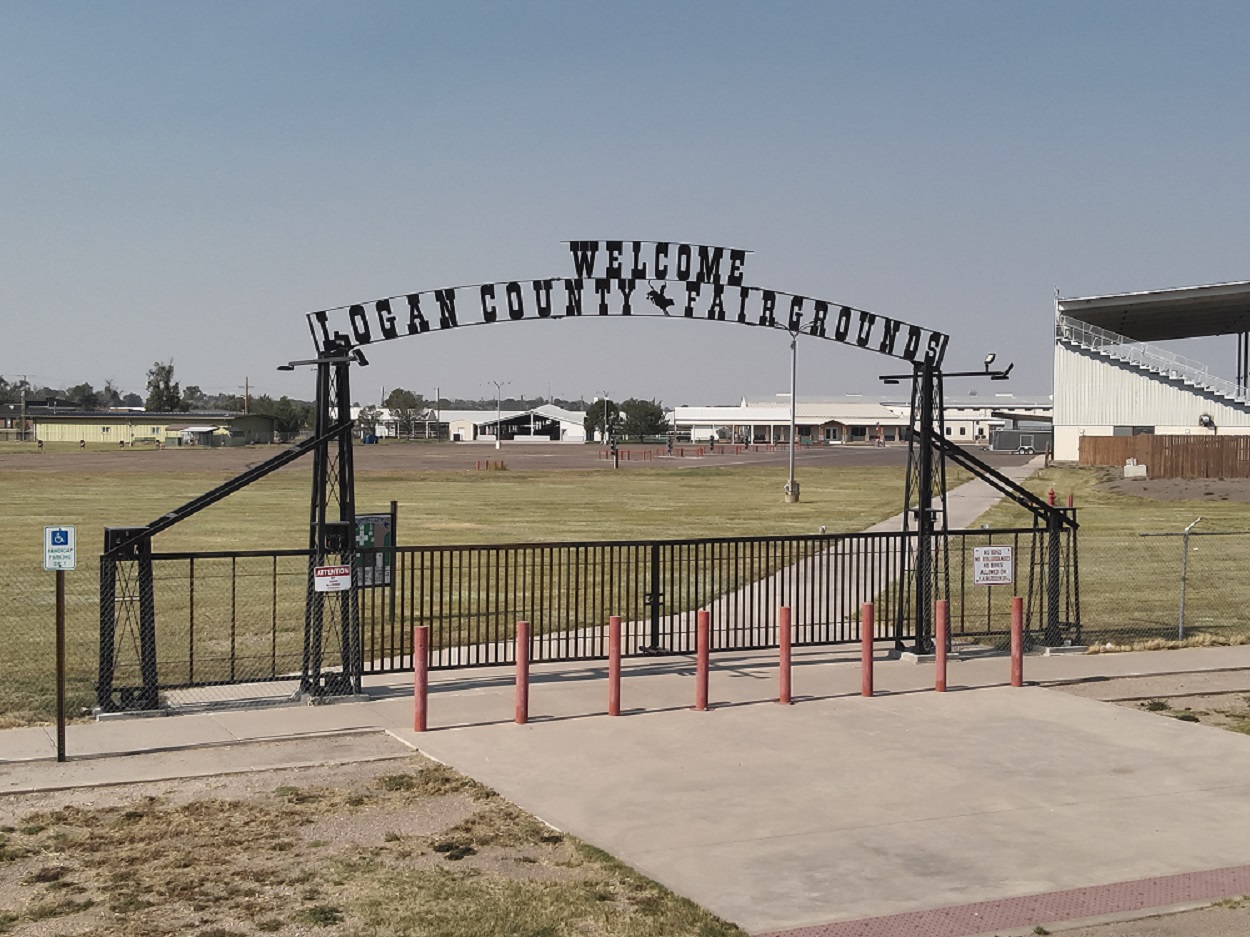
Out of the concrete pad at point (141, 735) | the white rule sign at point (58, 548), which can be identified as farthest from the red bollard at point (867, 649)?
the white rule sign at point (58, 548)

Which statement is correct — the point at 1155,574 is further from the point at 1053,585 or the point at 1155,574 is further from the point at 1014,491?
the point at 1053,585

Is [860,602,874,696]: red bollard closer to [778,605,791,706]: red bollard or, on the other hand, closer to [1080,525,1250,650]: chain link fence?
[778,605,791,706]: red bollard

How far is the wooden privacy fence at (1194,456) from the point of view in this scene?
57750 mm

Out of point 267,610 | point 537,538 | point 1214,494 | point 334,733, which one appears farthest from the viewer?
point 1214,494

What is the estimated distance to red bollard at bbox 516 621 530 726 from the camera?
1264 cm

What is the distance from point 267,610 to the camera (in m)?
20.2

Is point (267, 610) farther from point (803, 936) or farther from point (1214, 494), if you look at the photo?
point (1214, 494)

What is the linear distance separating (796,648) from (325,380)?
274 inches

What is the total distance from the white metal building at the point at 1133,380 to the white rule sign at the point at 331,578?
59.3 metres

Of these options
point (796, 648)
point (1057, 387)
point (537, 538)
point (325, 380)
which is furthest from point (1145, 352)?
point (325, 380)

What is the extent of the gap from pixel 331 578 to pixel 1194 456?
53449mm

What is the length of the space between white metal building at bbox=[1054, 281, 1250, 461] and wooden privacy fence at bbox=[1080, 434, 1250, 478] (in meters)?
7.51

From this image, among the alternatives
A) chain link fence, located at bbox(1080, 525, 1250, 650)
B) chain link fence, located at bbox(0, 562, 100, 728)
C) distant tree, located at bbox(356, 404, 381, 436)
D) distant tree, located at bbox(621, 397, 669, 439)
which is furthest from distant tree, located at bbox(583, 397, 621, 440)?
chain link fence, located at bbox(0, 562, 100, 728)

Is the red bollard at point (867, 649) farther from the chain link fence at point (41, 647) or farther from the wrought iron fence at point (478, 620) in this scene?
the chain link fence at point (41, 647)
